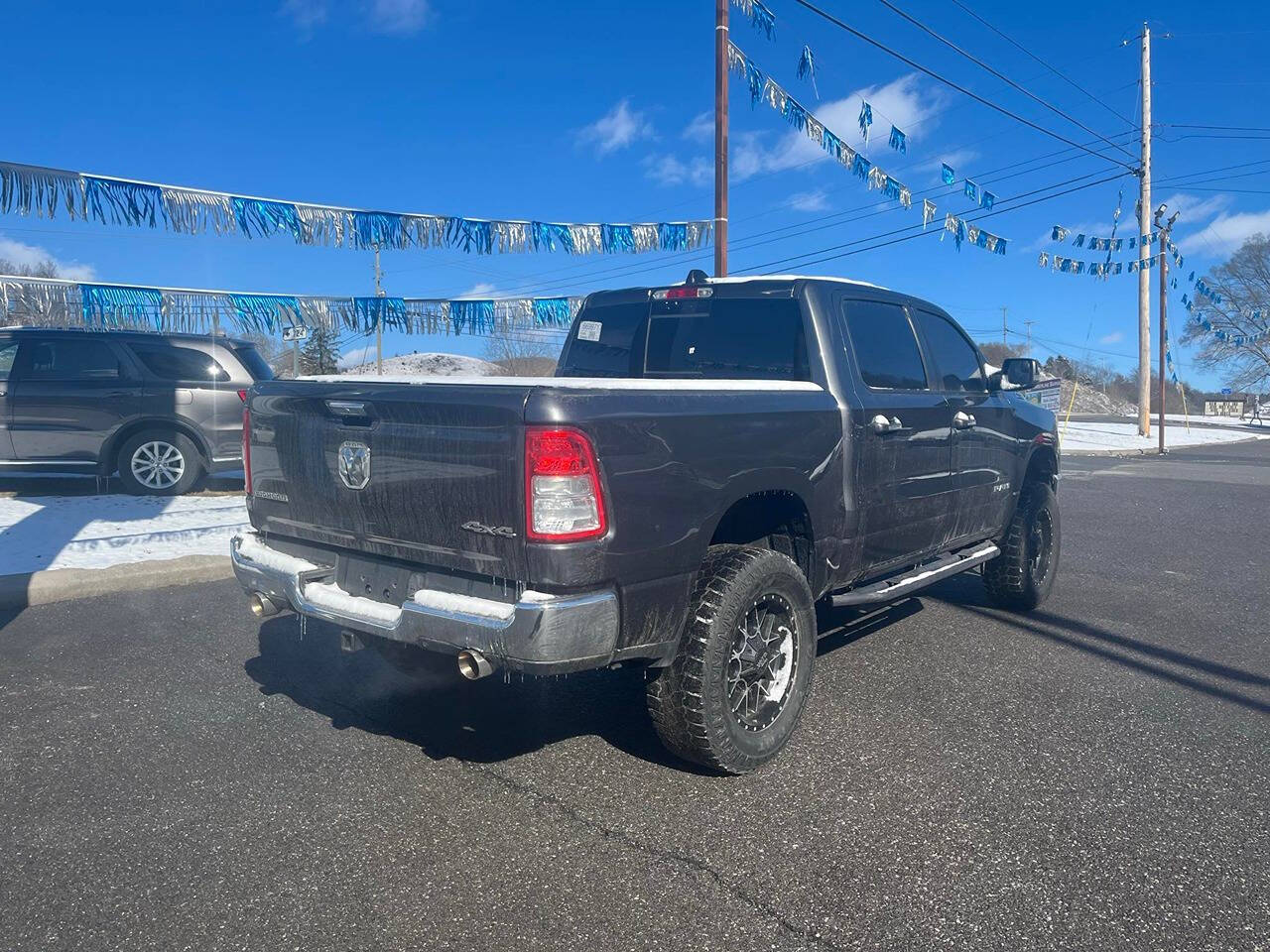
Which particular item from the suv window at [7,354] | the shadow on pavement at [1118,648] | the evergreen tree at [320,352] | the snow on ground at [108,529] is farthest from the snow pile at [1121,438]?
the suv window at [7,354]

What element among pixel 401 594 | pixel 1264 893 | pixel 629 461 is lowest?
pixel 1264 893

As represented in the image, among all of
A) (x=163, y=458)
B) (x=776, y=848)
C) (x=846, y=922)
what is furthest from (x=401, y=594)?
(x=163, y=458)

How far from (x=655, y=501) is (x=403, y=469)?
902mm

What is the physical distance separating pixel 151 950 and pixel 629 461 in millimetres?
1908

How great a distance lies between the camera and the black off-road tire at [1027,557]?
6.10m

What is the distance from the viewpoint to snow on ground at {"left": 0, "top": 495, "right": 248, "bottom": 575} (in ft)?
22.4

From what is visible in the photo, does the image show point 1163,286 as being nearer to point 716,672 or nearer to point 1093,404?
point 716,672

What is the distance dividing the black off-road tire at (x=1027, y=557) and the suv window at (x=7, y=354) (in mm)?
8902

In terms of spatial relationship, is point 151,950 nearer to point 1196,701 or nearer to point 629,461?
point 629,461

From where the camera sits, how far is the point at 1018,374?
579 centimetres

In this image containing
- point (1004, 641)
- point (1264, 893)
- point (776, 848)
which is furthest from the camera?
point (1004, 641)

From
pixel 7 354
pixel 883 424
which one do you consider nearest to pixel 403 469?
pixel 883 424

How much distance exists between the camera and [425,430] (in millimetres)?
3307

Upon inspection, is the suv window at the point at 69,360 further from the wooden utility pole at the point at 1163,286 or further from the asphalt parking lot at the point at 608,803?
the wooden utility pole at the point at 1163,286
